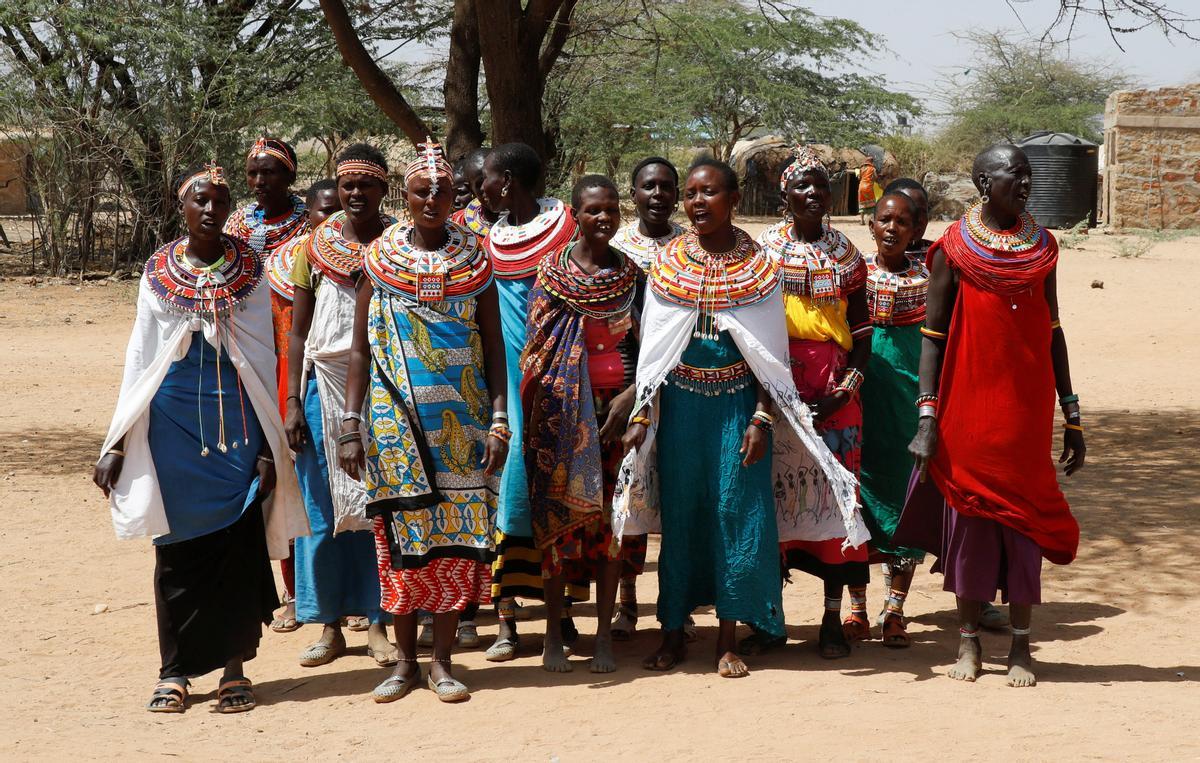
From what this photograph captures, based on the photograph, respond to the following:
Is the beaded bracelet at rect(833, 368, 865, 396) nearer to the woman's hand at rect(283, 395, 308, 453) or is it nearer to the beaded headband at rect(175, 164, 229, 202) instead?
the woman's hand at rect(283, 395, 308, 453)

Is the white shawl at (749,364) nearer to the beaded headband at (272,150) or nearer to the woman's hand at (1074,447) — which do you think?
the woman's hand at (1074,447)

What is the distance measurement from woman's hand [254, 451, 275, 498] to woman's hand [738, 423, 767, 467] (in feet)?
5.71

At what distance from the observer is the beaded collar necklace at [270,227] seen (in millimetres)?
5773

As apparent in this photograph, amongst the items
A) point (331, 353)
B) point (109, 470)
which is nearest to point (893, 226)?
point (331, 353)

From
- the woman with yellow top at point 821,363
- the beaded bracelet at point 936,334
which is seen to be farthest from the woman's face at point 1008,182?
the woman with yellow top at point 821,363

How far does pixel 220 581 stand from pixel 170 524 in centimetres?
31

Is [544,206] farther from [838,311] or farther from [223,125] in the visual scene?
[223,125]

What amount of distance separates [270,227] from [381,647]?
2025 millimetres

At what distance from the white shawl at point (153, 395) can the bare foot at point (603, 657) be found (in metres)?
1.20

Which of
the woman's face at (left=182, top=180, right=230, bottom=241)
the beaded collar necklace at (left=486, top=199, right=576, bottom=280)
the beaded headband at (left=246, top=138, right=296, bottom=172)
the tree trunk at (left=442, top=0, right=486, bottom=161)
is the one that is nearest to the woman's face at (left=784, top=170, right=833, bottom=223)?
the beaded collar necklace at (left=486, top=199, right=576, bottom=280)

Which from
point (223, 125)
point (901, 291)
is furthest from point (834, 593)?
point (223, 125)

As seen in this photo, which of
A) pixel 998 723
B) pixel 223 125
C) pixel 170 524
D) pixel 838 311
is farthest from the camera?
pixel 223 125

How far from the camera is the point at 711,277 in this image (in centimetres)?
462

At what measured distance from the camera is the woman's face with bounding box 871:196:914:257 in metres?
5.37
